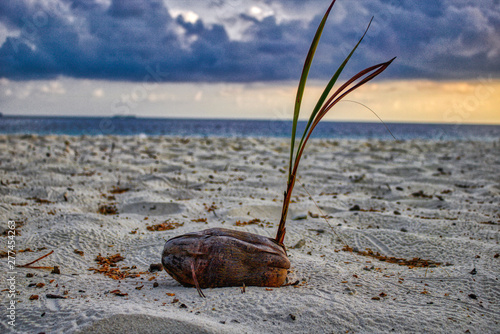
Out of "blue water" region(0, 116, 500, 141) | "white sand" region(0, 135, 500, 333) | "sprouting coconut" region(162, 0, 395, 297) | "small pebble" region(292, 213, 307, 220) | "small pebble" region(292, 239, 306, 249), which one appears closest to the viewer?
"white sand" region(0, 135, 500, 333)

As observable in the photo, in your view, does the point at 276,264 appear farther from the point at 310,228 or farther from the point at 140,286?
the point at 310,228

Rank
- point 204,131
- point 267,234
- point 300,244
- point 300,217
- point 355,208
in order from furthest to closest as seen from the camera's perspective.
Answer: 1. point 204,131
2. point 355,208
3. point 300,217
4. point 267,234
5. point 300,244

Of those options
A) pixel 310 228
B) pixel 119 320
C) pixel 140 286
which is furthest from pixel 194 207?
pixel 119 320

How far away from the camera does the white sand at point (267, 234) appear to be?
4.61ft

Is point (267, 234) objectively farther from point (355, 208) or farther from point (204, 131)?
point (204, 131)

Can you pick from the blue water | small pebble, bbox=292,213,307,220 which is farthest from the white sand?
the blue water

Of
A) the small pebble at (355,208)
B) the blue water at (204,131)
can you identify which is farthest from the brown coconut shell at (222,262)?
the blue water at (204,131)

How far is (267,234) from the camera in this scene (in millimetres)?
2541

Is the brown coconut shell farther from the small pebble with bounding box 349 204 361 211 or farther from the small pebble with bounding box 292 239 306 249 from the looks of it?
the small pebble with bounding box 349 204 361 211

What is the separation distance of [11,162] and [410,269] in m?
5.22

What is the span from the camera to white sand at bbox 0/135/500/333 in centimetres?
141

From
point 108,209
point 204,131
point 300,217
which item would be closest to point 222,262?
point 300,217

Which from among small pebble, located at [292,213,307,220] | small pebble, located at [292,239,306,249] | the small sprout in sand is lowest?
the small sprout in sand

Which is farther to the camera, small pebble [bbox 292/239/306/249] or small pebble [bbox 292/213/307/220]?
small pebble [bbox 292/213/307/220]
